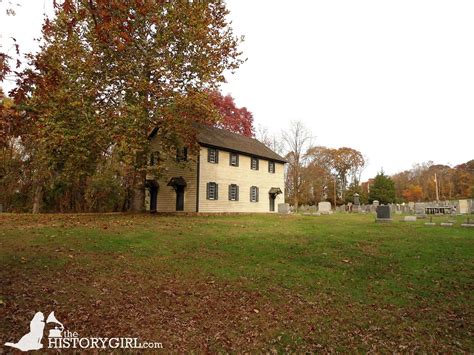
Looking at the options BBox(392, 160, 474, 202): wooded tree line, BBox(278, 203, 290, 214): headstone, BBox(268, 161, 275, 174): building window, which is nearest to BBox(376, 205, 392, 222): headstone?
BBox(278, 203, 290, 214): headstone

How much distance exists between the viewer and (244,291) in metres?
7.86

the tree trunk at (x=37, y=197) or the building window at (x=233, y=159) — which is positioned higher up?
the building window at (x=233, y=159)

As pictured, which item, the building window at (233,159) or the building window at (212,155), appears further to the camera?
the building window at (233,159)

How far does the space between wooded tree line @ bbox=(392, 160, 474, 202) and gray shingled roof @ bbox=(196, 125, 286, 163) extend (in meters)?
44.7

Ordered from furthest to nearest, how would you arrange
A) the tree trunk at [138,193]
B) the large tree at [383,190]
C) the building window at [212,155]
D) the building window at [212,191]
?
the large tree at [383,190] → the building window at [212,155] → the building window at [212,191] → the tree trunk at [138,193]

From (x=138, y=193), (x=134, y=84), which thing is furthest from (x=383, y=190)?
(x=134, y=84)

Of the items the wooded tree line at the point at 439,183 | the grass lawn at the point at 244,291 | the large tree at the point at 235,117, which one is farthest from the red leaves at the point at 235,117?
the wooded tree line at the point at 439,183

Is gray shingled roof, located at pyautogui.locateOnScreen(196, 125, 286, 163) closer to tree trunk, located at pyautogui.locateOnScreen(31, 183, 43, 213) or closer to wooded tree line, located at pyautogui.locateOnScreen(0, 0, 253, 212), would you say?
wooded tree line, located at pyautogui.locateOnScreen(0, 0, 253, 212)

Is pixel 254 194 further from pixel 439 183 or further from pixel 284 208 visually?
pixel 439 183

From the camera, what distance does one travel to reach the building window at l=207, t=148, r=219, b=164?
2656 cm

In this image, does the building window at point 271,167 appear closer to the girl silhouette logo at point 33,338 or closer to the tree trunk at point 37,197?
the tree trunk at point 37,197

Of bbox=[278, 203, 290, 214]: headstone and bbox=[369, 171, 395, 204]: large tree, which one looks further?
bbox=[369, 171, 395, 204]: large tree

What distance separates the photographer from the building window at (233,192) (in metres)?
28.3

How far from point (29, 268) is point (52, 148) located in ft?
43.1
